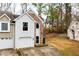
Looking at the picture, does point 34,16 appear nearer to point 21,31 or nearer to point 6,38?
point 21,31

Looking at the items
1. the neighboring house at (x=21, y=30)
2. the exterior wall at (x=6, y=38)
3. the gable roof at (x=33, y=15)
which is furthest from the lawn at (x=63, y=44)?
the exterior wall at (x=6, y=38)

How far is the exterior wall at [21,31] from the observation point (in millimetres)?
2320

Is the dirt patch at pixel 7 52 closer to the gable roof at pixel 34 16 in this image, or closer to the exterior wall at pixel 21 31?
the exterior wall at pixel 21 31

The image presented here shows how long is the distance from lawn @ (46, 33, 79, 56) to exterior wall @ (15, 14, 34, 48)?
204 millimetres

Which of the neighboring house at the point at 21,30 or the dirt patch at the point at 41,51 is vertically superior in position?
the neighboring house at the point at 21,30

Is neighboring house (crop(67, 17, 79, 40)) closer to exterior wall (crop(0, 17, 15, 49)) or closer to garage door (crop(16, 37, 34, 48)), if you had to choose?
garage door (crop(16, 37, 34, 48))

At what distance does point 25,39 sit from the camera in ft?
7.66

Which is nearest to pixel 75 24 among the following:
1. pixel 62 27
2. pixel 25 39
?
pixel 62 27

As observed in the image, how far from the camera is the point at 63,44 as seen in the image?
234cm

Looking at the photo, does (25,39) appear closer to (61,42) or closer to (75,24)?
(61,42)

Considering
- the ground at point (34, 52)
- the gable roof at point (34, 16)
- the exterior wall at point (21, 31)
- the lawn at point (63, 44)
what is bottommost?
the ground at point (34, 52)

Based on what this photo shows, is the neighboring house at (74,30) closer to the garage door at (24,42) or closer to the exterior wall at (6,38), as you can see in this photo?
the garage door at (24,42)

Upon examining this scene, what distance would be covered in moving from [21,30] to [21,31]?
0.01 m

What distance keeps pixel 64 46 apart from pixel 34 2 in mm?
602
